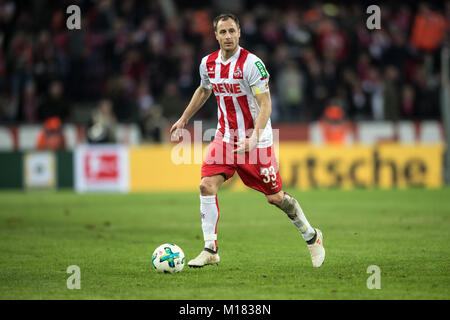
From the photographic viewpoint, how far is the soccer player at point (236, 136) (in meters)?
7.50

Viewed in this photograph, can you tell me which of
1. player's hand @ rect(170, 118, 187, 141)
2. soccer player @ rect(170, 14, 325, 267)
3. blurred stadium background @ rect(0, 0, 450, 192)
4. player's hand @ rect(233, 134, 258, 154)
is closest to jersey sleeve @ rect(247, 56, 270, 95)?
soccer player @ rect(170, 14, 325, 267)

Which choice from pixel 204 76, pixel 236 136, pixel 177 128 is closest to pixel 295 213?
pixel 236 136

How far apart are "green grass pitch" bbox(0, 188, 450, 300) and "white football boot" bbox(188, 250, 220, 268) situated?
7 cm

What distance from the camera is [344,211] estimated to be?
43.9 feet

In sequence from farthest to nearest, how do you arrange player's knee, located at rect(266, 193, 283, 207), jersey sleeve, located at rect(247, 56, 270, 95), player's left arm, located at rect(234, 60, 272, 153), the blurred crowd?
the blurred crowd
player's knee, located at rect(266, 193, 283, 207)
jersey sleeve, located at rect(247, 56, 270, 95)
player's left arm, located at rect(234, 60, 272, 153)

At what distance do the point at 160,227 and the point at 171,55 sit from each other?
1103 centimetres

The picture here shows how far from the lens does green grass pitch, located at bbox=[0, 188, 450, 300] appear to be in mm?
6406

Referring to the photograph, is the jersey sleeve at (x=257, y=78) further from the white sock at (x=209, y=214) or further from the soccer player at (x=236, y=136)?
the white sock at (x=209, y=214)

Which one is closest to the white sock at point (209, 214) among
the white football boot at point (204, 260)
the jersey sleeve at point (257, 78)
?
the white football boot at point (204, 260)

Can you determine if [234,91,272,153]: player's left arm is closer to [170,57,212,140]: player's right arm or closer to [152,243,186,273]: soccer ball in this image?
[170,57,212,140]: player's right arm

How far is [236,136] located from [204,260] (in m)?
1.23

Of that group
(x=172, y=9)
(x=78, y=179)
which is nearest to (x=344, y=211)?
(x=78, y=179)

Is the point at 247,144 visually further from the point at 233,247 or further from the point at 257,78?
the point at 233,247
